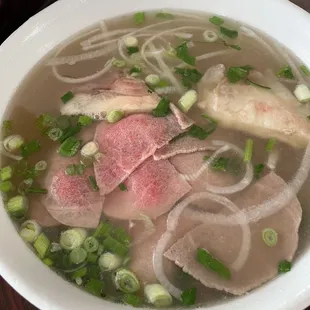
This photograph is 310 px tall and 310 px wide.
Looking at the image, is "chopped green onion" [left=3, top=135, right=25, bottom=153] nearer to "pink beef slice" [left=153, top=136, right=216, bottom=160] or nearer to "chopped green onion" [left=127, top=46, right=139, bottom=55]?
"pink beef slice" [left=153, top=136, right=216, bottom=160]

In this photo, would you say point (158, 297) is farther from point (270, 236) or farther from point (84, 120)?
point (84, 120)

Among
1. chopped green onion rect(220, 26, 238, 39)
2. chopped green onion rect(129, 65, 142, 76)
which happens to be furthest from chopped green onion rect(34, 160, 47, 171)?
chopped green onion rect(220, 26, 238, 39)

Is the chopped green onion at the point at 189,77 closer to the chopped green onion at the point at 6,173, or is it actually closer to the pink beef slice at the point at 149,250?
the pink beef slice at the point at 149,250

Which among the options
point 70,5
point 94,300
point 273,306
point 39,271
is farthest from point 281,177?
point 70,5

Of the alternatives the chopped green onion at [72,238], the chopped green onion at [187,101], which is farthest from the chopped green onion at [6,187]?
the chopped green onion at [187,101]

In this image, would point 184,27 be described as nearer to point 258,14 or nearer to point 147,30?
point 147,30

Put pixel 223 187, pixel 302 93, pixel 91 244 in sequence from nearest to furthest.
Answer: pixel 91 244 → pixel 223 187 → pixel 302 93

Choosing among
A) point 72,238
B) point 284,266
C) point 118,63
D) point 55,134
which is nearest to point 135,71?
point 118,63
